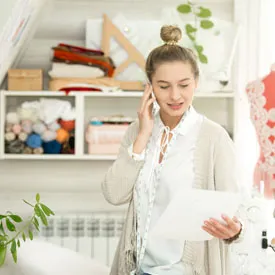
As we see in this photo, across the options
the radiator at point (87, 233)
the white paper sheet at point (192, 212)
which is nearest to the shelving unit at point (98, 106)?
the radiator at point (87, 233)

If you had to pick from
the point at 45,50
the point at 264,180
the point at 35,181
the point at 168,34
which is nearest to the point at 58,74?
the point at 45,50

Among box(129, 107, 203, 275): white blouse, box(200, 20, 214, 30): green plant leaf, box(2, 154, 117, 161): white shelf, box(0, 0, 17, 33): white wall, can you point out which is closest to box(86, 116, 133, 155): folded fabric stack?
box(2, 154, 117, 161): white shelf

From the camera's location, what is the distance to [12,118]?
3221 millimetres

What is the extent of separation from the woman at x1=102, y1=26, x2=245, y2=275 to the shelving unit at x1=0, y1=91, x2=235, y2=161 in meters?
1.47

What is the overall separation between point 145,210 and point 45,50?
1.94 meters

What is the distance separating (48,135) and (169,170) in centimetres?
158

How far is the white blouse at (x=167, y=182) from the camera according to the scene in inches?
66.9

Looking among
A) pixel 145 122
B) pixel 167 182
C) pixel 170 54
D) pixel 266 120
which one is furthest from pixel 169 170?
pixel 266 120

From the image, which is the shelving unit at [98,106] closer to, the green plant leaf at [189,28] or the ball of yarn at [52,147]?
the ball of yarn at [52,147]

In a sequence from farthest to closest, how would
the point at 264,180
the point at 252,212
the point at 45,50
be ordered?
the point at 45,50 → the point at 264,180 → the point at 252,212

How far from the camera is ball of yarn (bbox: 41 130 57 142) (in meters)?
3.21

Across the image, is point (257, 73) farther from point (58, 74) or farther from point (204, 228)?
point (204, 228)

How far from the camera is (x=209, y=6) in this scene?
11.5 feet

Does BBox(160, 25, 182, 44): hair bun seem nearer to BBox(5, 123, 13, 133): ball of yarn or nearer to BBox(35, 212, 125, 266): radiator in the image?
BBox(5, 123, 13, 133): ball of yarn
